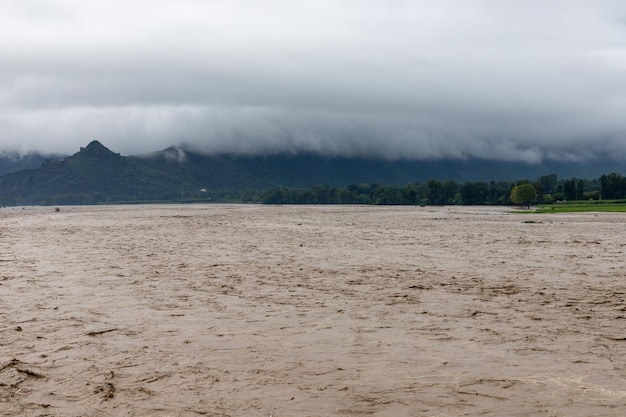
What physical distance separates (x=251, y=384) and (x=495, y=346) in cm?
703

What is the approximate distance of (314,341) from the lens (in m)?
16.9

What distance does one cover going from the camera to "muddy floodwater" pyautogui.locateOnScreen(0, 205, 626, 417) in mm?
11930

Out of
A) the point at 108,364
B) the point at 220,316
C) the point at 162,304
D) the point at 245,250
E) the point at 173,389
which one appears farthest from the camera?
the point at 245,250

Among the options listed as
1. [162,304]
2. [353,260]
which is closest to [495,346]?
[162,304]

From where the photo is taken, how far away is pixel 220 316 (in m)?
20.6

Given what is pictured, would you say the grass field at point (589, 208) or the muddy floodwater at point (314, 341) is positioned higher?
the grass field at point (589, 208)

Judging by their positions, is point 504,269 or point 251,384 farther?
point 504,269

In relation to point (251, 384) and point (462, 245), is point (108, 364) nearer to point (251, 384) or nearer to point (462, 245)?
point (251, 384)

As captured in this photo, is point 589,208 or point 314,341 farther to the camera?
point 589,208

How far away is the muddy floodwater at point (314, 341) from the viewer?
11930mm

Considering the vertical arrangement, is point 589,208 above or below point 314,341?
above

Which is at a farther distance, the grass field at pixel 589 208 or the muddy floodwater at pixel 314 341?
the grass field at pixel 589 208

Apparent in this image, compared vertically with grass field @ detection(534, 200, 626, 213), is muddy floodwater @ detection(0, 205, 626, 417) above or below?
below

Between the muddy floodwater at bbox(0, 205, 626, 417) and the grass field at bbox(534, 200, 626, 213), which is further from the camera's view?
the grass field at bbox(534, 200, 626, 213)
